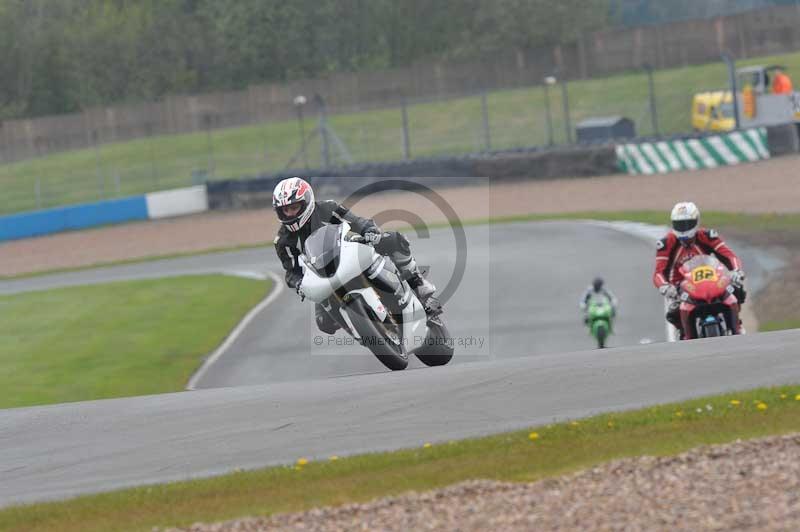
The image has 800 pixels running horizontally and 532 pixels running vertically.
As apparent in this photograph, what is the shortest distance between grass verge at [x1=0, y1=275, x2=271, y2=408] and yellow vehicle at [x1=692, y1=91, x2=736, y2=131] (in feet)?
66.6

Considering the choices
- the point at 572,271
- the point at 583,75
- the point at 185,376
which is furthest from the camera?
the point at 583,75

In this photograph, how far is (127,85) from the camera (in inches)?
2591

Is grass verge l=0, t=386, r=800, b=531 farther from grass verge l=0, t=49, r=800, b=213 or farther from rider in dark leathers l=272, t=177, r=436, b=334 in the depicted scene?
grass verge l=0, t=49, r=800, b=213

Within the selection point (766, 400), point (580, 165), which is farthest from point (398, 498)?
point (580, 165)

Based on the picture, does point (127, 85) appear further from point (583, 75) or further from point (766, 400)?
point (766, 400)

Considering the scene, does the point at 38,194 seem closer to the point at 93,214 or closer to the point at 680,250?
the point at 93,214

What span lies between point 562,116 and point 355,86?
15878mm

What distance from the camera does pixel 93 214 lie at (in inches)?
1550

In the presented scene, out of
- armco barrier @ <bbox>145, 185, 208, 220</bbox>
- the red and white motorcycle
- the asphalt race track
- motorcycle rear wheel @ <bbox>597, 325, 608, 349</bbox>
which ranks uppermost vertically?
armco barrier @ <bbox>145, 185, 208, 220</bbox>

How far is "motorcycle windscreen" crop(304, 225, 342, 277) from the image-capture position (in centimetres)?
988

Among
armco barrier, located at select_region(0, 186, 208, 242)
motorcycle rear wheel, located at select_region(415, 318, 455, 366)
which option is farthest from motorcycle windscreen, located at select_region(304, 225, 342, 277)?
armco barrier, located at select_region(0, 186, 208, 242)

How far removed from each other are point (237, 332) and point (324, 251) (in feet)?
30.8

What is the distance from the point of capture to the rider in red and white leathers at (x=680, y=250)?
11.4 meters

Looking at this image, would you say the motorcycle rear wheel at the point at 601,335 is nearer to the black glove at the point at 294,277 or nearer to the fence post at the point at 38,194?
the black glove at the point at 294,277
